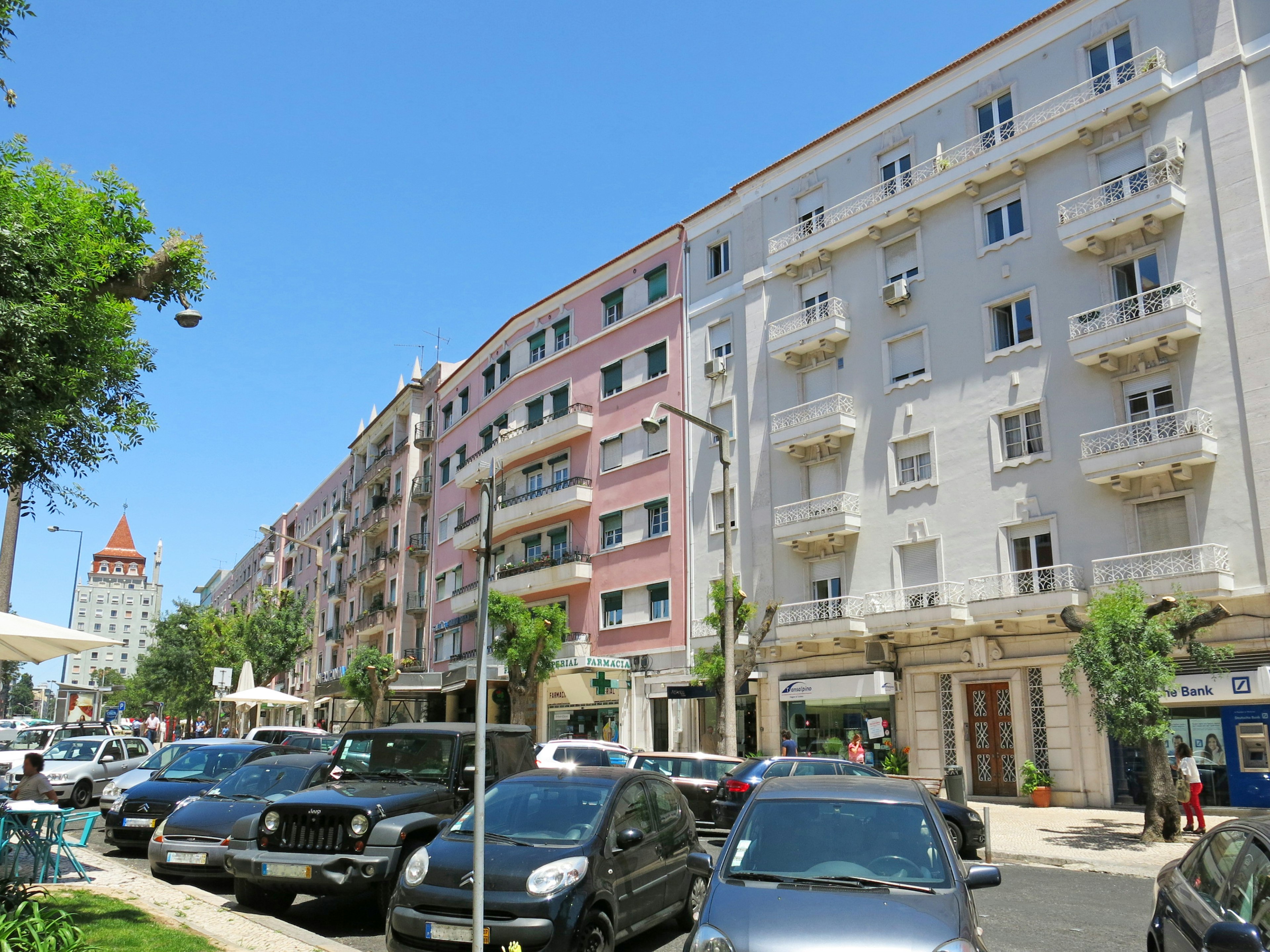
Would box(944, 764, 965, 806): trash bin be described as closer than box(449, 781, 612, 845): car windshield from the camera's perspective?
No

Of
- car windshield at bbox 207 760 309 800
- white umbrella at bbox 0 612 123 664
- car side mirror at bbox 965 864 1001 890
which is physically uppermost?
white umbrella at bbox 0 612 123 664

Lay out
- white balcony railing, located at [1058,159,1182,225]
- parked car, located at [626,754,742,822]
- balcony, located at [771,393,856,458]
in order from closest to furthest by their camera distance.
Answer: parked car, located at [626,754,742,822] → white balcony railing, located at [1058,159,1182,225] → balcony, located at [771,393,856,458]

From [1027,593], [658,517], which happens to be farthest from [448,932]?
[658,517]

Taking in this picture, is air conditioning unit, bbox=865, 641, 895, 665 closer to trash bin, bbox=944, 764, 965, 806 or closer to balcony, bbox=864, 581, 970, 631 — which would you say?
balcony, bbox=864, 581, 970, 631

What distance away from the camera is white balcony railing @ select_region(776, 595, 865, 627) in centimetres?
2864

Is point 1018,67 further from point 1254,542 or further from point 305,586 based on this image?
point 305,586

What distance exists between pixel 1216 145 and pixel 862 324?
1023 cm

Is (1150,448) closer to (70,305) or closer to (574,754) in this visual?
(574,754)

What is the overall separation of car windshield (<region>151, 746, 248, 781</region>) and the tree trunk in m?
15.8

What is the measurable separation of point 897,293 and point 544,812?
2374cm

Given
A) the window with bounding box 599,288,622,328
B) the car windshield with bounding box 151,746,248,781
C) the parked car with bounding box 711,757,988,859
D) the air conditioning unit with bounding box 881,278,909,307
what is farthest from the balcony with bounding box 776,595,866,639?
the car windshield with bounding box 151,746,248,781

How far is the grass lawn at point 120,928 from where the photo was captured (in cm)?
776

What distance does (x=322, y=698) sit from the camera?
63.6 m

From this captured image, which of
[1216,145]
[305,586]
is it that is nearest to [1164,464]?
[1216,145]
